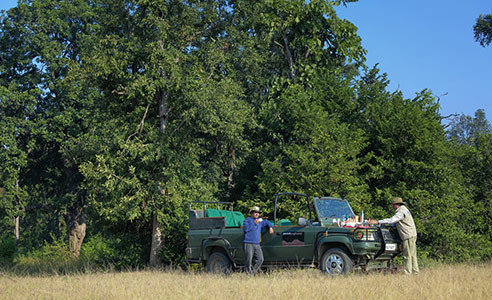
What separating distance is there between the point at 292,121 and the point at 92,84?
791 centimetres

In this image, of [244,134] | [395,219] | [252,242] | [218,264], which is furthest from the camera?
[244,134]

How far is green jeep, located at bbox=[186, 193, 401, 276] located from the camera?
11625 mm

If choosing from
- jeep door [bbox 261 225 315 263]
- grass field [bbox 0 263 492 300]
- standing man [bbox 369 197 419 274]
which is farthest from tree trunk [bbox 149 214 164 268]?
standing man [bbox 369 197 419 274]

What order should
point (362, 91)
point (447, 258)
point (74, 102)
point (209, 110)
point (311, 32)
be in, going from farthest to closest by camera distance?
point (74, 102), point (311, 32), point (362, 91), point (447, 258), point (209, 110)

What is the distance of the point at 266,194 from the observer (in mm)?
21000

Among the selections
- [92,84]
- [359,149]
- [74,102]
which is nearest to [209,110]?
[92,84]

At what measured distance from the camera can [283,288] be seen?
31.3 ft

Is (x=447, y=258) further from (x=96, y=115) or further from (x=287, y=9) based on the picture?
(x=96, y=115)

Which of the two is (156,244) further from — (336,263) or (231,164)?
(336,263)

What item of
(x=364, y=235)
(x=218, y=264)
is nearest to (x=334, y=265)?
(x=364, y=235)

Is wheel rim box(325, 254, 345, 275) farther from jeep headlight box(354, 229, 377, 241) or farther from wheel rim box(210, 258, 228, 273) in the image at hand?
wheel rim box(210, 258, 228, 273)

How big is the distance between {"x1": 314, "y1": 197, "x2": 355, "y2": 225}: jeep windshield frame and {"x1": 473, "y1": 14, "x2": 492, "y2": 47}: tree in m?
19.6

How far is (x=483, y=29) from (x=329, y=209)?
2029 centimetres

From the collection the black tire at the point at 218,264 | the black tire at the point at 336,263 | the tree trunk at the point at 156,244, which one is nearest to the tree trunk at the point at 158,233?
the tree trunk at the point at 156,244
